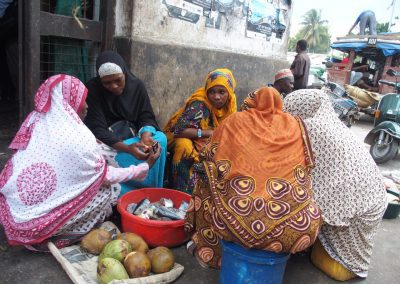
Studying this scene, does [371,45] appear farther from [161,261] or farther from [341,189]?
[161,261]

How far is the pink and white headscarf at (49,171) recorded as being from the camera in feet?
7.34

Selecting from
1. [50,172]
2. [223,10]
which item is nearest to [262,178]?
[50,172]

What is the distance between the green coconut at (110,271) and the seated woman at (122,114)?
102 centimetres

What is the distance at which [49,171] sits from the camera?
2.24 meters

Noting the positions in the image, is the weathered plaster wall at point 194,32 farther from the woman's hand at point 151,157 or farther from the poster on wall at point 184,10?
the woman's hand at point 151,157

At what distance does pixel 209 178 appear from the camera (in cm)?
214

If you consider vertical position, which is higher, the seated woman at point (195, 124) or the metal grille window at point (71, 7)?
the metal grille window at point (71, 7)

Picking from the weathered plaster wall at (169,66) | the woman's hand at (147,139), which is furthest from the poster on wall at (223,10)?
the woman's hand at (147,139)

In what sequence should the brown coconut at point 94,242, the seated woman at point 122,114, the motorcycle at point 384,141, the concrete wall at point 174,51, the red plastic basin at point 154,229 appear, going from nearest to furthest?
the brown coconut at point 94,242 < the red plastic basin at point 154,229 < the seated woman at point 122,114 < the concrete wall at point 174,51 < the motorcycle at point 384,141

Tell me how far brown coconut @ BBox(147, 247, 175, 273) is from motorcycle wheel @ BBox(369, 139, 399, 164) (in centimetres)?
490

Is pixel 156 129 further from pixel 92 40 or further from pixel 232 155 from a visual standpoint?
pixel 232 155

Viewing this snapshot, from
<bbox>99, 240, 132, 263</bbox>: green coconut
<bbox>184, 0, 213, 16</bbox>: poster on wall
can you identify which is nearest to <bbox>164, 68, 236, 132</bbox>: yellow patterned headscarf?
<bbox>184, 0, 213, 16</bbox>: poster on wall

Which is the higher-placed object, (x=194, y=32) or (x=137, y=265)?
(x=194, y=32)

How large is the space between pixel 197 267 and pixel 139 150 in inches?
40.6
